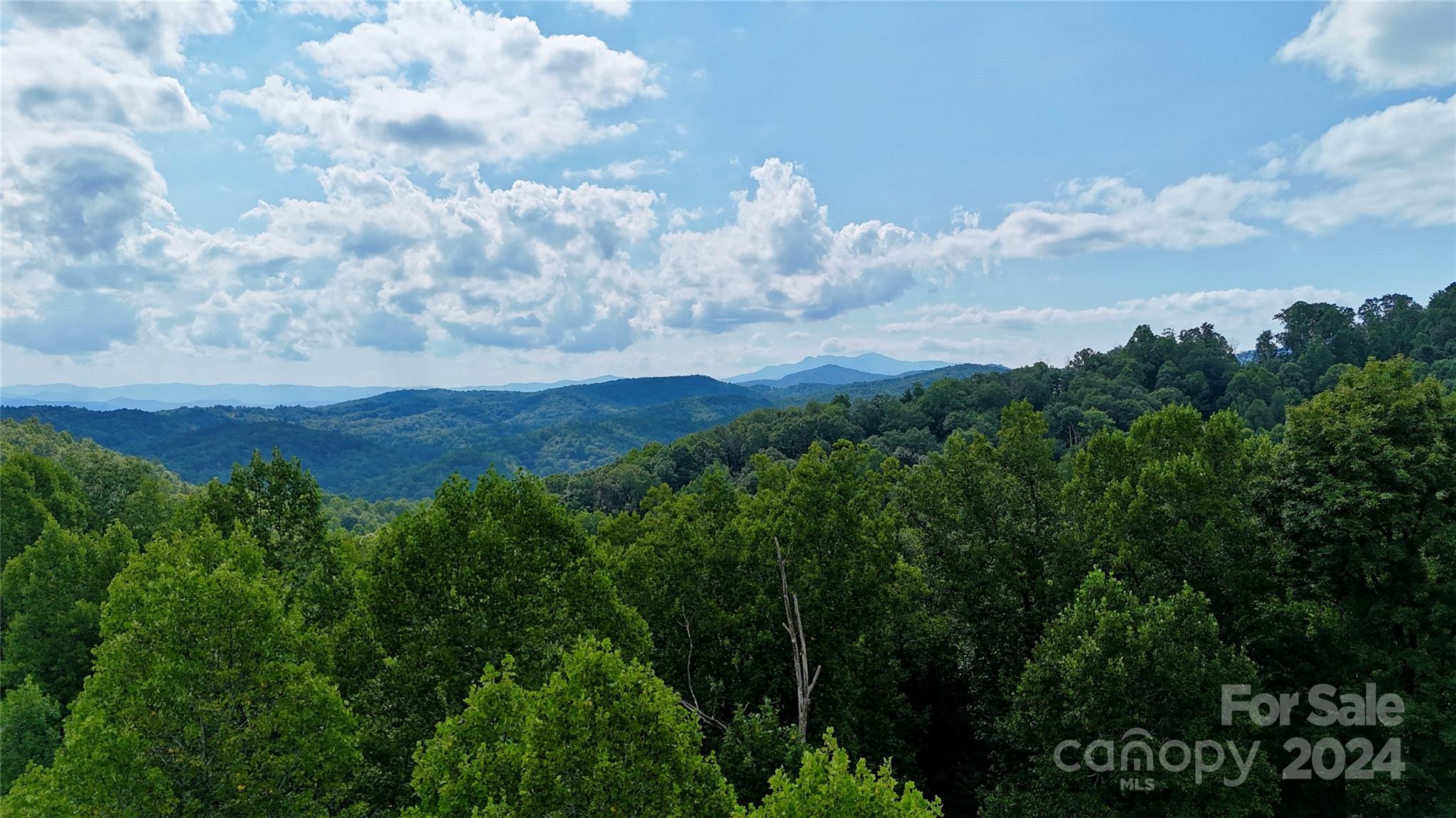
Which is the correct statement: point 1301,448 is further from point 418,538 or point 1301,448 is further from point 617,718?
point 418,538

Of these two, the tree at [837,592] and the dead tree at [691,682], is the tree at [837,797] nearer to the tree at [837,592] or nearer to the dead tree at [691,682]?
the dead tree at [691,682]

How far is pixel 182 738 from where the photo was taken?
53.3ft

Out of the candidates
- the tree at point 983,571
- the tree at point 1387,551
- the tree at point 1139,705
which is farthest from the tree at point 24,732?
the tree at point 1387,551

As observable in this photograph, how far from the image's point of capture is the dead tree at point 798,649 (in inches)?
984

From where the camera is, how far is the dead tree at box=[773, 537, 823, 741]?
25000 millimetres

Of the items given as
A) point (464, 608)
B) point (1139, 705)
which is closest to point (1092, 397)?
point (1139, 705)

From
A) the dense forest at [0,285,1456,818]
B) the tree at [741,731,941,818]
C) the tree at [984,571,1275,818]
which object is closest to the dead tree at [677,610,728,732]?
the dense forest at [0,285,1456,818]

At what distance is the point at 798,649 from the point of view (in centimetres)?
2652

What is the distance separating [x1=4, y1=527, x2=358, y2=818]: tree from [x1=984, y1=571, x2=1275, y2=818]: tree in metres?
21.3

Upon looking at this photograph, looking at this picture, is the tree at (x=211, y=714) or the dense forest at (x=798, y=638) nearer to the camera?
the dense forest at (x=798, y=638)

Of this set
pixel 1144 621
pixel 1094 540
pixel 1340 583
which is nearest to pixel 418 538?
pixel 1144 621

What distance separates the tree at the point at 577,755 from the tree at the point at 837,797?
1751 mm

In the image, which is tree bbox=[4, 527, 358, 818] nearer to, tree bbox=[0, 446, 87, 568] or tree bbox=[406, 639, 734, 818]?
tree bbox=[406, 639, 734, 818]

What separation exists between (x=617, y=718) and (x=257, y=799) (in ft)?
31.1
